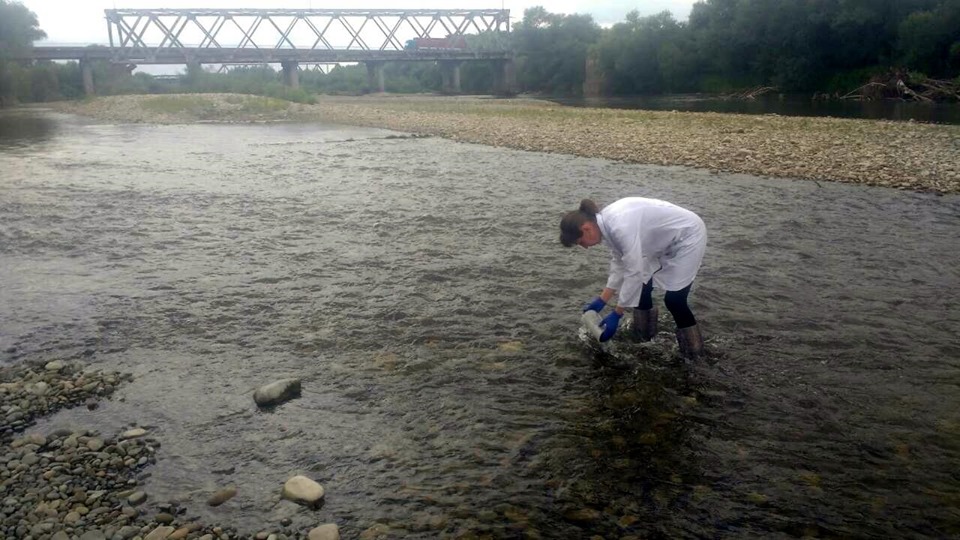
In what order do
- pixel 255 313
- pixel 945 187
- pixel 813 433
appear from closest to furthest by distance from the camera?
1. pixel 813 433
2. pixel 255 313
3. pixel 945 187

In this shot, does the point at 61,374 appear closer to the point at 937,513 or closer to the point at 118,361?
the point at 118,361

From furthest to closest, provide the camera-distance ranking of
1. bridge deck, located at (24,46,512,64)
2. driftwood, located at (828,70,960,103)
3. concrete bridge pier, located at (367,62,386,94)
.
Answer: concrete bridge pier, located at (367,62,386,94)
bridge deck, located at (24,46,512,64)
driftwood, located at (828,70,960,103)

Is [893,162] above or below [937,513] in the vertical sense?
above

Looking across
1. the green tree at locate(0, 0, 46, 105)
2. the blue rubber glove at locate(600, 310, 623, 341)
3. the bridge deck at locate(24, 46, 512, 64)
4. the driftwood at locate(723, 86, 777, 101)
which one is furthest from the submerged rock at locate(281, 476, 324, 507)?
the bridge deck at locate(24, 46, 512, 64)

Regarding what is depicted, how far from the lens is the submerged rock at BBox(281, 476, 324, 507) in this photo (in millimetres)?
4883

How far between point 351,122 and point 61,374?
136ft

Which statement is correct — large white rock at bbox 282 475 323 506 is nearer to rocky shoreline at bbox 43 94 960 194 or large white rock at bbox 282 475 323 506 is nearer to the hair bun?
the hair bun

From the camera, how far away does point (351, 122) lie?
46531mm

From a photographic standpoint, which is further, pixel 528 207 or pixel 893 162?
pixel 893 162

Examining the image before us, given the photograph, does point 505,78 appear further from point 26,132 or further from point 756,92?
point 26,132

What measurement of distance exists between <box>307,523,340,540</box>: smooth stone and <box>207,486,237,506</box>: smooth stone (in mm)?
831

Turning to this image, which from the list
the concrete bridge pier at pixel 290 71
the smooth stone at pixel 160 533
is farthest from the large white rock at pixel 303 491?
the concrete bridge pier at pixel 290 71

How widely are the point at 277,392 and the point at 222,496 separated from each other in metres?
1.60

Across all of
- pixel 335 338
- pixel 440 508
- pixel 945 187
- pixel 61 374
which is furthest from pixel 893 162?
pixel 61 374
